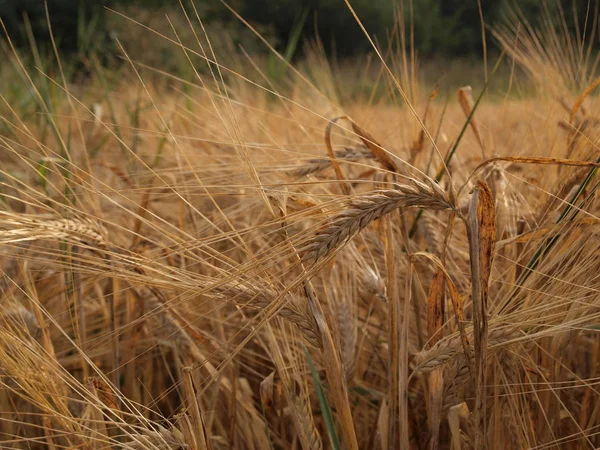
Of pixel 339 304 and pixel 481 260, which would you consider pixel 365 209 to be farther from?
pixel 339 304

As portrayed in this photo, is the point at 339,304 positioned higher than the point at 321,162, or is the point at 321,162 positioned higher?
the point at 321,162

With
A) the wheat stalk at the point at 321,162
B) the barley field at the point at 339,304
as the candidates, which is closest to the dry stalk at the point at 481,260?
the barley field at the point at 339,304

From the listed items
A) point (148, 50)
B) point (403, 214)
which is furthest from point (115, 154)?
point (148, 50)

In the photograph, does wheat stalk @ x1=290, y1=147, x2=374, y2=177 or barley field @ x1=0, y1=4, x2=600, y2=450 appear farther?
wheat stalk @ x1=290, y1=147, x2=374, y2=177

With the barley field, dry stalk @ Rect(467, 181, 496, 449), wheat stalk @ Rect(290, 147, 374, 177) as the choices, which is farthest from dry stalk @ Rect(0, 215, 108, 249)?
dry stalk @ Rect(467, 181, 496, 449)

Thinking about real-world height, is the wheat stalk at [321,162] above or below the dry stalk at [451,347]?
above

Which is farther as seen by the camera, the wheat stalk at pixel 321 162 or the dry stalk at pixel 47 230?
the wheat stalk at pixel 321 162

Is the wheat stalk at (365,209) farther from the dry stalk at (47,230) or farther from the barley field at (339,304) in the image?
the dry stalk at (47,230)

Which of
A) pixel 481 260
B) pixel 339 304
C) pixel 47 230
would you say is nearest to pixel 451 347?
pixel 481 260

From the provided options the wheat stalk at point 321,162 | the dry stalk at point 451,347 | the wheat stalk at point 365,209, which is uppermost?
the wheat stalk at point 365,209

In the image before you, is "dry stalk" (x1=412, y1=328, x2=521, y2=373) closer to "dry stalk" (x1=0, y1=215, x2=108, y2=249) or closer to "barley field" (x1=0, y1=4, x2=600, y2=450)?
"barley field" (x1=0, y1=4, x2=600, y2=450)

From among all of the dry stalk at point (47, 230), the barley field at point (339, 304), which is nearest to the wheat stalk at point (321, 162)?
the barley field at point (339, 304)

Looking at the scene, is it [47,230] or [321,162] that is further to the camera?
[321,162]

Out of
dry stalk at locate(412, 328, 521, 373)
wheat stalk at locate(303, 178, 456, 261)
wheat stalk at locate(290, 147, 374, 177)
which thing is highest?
wheat stalk at locate(303, 178, 456, 261)
